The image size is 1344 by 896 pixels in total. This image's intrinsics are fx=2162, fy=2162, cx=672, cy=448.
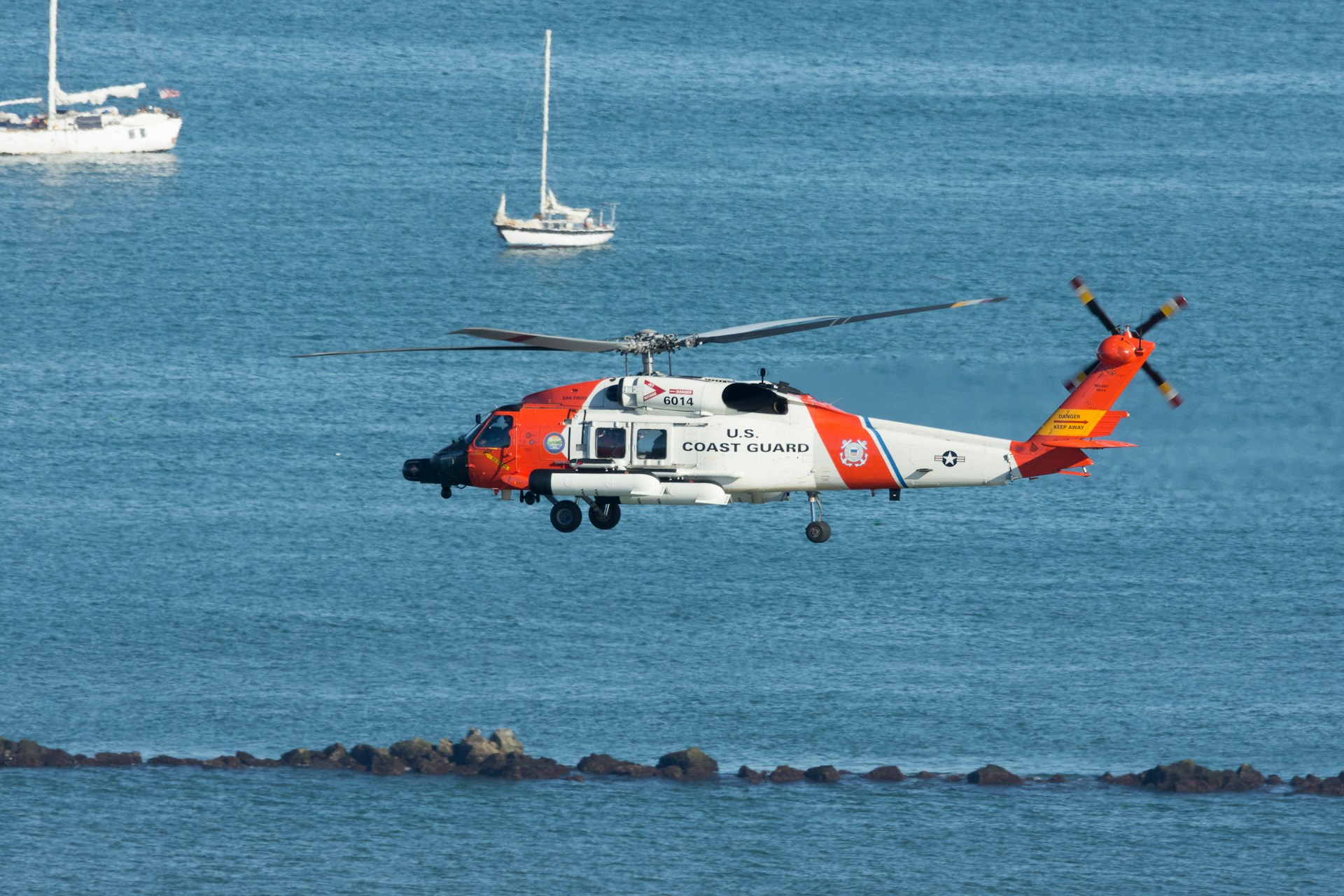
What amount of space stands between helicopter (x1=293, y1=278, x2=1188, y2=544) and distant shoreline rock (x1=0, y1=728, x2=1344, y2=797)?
116 meters

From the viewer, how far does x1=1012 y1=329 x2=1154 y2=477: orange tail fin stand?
56.6 meters

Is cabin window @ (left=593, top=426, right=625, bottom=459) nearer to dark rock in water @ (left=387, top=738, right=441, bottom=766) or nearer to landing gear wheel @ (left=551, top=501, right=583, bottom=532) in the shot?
landing gear wheel @ (left=551, top=501, right=583, bottom=532)

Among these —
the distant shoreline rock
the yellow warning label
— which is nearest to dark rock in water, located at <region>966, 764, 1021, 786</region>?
the distant shoreline rock

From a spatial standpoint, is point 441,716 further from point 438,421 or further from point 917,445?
point 917,445

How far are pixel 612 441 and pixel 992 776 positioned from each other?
121251mm

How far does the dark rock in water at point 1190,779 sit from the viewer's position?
573ft

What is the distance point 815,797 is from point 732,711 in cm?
1063

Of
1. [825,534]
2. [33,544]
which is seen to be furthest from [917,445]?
[33,544]

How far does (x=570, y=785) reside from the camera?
17400cm

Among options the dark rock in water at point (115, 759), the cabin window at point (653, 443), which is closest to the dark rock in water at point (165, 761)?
the dark rock in water at point (115, 759)

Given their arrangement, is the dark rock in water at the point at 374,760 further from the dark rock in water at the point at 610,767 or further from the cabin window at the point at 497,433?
the cabin window at the point at 497,433

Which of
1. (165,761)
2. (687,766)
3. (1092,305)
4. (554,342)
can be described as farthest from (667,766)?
(554,342)

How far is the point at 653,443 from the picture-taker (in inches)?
2270

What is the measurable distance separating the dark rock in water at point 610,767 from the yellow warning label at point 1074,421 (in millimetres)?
118354
